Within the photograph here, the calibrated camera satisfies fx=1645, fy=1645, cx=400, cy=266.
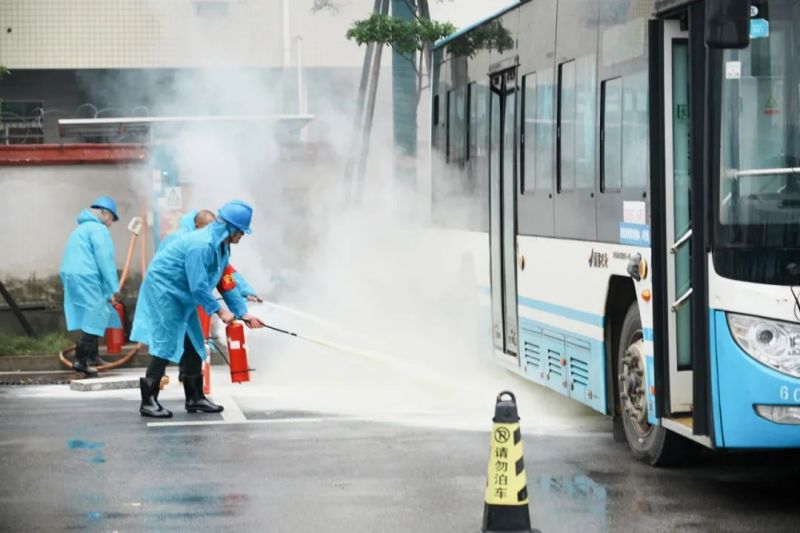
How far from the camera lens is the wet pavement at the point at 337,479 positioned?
803cm

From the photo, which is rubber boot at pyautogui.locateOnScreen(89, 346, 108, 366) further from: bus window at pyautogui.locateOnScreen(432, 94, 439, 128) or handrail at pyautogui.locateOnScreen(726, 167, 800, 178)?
handrail at pyautogui.locateOnScreen(726, 167, 800, 178)

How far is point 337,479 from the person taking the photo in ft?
30.3

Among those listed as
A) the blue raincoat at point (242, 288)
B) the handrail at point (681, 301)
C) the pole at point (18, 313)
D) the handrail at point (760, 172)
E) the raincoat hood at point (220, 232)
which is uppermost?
the handrail at point (760, 172)

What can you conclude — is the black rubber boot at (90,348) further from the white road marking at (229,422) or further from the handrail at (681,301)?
the handrail at (681,301)

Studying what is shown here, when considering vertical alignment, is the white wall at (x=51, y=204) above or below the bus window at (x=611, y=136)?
below

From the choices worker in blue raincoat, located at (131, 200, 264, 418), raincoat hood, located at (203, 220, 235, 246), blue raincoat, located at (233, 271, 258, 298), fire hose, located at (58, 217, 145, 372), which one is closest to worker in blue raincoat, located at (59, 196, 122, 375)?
fire hose, located at (58, 217, 145, 372)

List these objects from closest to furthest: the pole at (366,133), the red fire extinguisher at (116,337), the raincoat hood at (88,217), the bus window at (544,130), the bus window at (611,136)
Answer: the bus window at (611,136), the bus window at (544,130), the raincoat hood at (88,217), the red fire extinguisher at (116,337), the pole at (366,133)

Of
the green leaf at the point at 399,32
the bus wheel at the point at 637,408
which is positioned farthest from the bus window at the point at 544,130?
the green leaf at the point at 399,32

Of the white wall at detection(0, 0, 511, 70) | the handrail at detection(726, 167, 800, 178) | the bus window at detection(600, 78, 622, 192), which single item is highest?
the white wall at detection(0, 0, 511, 70)

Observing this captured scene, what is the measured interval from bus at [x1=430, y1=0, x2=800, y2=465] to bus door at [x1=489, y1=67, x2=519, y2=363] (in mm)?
28

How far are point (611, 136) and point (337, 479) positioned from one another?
8.37ft

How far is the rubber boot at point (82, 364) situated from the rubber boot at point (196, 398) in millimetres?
3019

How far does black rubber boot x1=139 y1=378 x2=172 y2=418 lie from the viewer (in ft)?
39.8

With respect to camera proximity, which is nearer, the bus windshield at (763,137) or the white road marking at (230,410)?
the bus windshield at (763,137)
